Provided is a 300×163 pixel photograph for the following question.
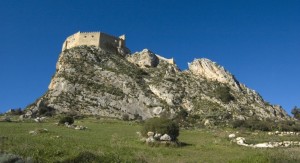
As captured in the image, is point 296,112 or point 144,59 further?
point 144,59

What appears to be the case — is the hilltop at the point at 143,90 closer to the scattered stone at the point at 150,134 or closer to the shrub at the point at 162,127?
the shrub at the point at 162,127

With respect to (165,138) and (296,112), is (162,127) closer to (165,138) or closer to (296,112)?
(165,138)

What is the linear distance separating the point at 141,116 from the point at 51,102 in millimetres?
19104

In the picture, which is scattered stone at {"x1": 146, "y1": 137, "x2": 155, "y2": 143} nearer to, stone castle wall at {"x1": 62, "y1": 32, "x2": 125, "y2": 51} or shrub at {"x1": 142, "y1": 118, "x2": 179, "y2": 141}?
shrub at {"x1": 142, "y1": 118, "x2": 179, "y2": 141}

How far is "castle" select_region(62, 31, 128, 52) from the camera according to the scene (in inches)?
4444

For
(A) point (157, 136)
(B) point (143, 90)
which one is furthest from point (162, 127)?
(B) point (143, 90)

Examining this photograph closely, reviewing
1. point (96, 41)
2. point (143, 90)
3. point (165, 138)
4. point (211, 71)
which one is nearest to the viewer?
point (165, 138)

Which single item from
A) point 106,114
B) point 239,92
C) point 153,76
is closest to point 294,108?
point 239,92

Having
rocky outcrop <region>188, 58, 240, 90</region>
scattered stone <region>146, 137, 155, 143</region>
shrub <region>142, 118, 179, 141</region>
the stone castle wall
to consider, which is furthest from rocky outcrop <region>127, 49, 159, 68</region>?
scattered stone <region>146, 137, 155, 143</region>

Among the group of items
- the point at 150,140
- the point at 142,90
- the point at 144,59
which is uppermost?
the point at 144,59

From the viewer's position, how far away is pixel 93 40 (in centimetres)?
11312

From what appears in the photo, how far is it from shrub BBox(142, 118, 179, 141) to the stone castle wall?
2979 inches

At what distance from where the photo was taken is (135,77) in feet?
324

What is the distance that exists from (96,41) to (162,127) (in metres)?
78.4
